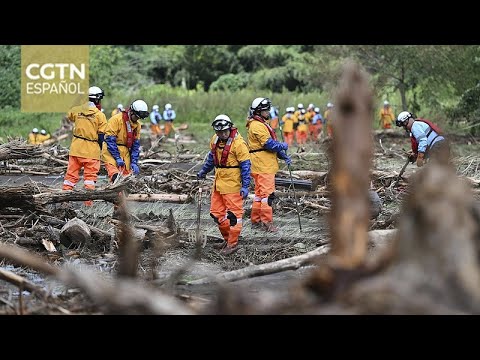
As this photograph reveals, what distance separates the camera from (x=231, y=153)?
9.81 metres

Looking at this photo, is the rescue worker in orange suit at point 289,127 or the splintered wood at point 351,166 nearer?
the splintered wood at point 351,166

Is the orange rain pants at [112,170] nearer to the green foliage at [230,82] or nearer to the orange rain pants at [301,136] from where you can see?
the orange rain pants at [301,136]

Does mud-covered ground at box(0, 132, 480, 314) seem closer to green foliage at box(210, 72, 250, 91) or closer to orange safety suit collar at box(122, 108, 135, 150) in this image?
orange safety suit collar at box(122, 108, 135, 150)

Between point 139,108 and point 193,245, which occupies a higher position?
point 139,108

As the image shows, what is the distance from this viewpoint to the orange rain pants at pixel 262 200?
11016 millimetres

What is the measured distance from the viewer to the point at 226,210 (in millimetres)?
9977

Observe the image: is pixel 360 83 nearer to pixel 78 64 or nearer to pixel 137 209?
pixel 137 209

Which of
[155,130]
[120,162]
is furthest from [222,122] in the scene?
[155,130]

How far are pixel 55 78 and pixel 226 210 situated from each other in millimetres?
26818

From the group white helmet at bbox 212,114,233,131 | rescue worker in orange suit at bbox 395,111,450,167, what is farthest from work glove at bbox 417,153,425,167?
white helmet at bbox 212,114,233,131

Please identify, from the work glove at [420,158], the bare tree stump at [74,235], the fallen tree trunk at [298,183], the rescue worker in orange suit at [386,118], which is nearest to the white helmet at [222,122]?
the bare tree stump at [74,235]

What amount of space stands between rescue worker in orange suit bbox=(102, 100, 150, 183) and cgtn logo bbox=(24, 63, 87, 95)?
23.1m

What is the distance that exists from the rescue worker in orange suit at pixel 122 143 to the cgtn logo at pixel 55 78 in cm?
2309

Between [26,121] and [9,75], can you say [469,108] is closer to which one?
[26,121]
